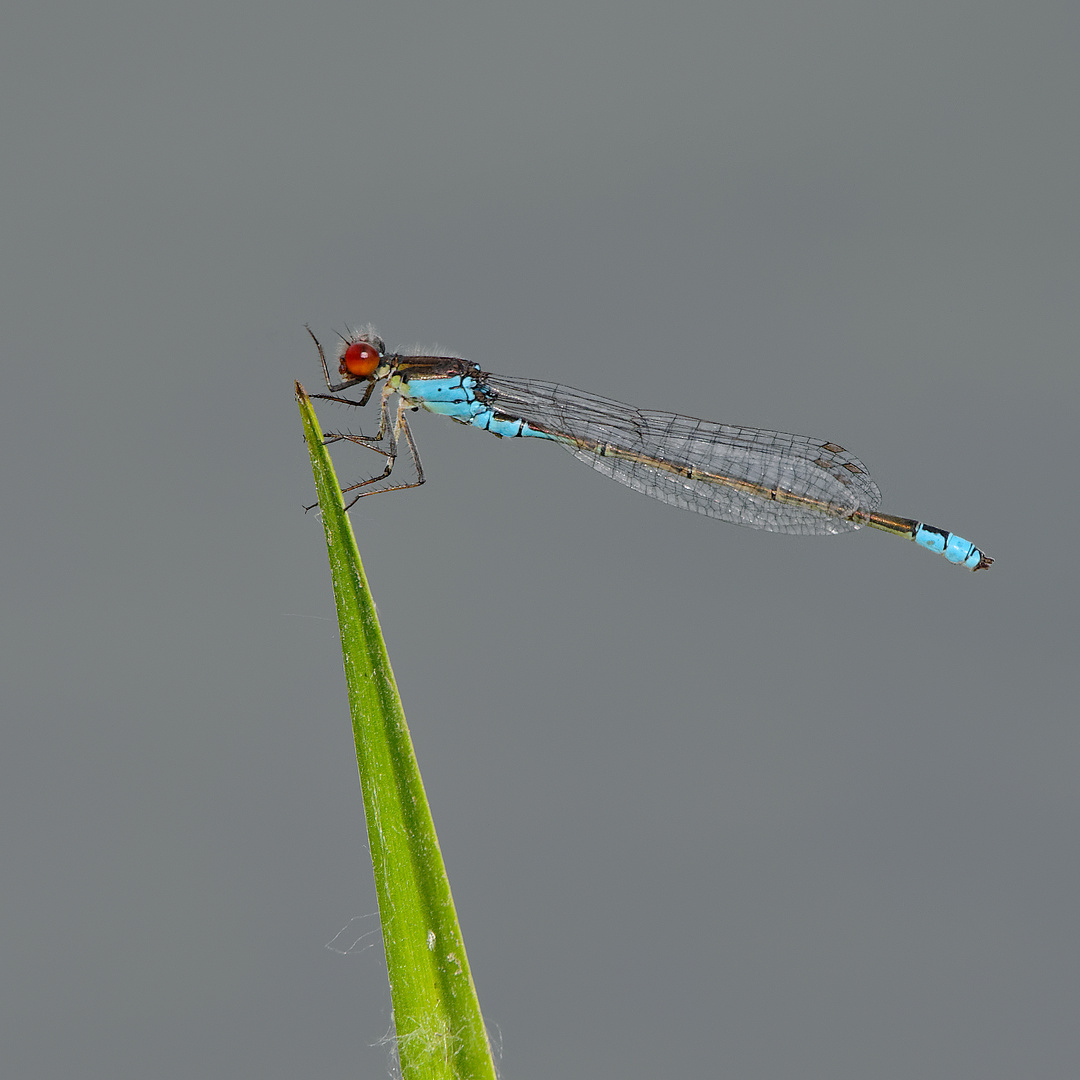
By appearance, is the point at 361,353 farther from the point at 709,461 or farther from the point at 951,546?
the point at 951,546

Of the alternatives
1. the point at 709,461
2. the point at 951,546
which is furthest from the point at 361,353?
the point at 951,546

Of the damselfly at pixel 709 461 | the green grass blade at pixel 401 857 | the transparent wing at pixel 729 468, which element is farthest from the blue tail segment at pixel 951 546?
the green grass blade at pixel 401 857

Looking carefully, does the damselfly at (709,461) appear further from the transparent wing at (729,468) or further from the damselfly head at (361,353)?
the damselfly head at (361,353)

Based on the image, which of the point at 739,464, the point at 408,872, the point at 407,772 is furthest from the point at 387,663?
the point at 739,464

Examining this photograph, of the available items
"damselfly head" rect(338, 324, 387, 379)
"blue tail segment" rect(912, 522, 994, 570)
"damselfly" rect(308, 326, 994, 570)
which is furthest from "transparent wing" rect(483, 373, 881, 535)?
"damselfly head" rect(338, 324, 387, 379)

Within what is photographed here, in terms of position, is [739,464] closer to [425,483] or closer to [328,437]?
[425,483]

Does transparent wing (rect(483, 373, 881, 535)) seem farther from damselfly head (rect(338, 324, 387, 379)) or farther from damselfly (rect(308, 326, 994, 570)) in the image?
damselfly head (rect(338, 324, 387, 379))
